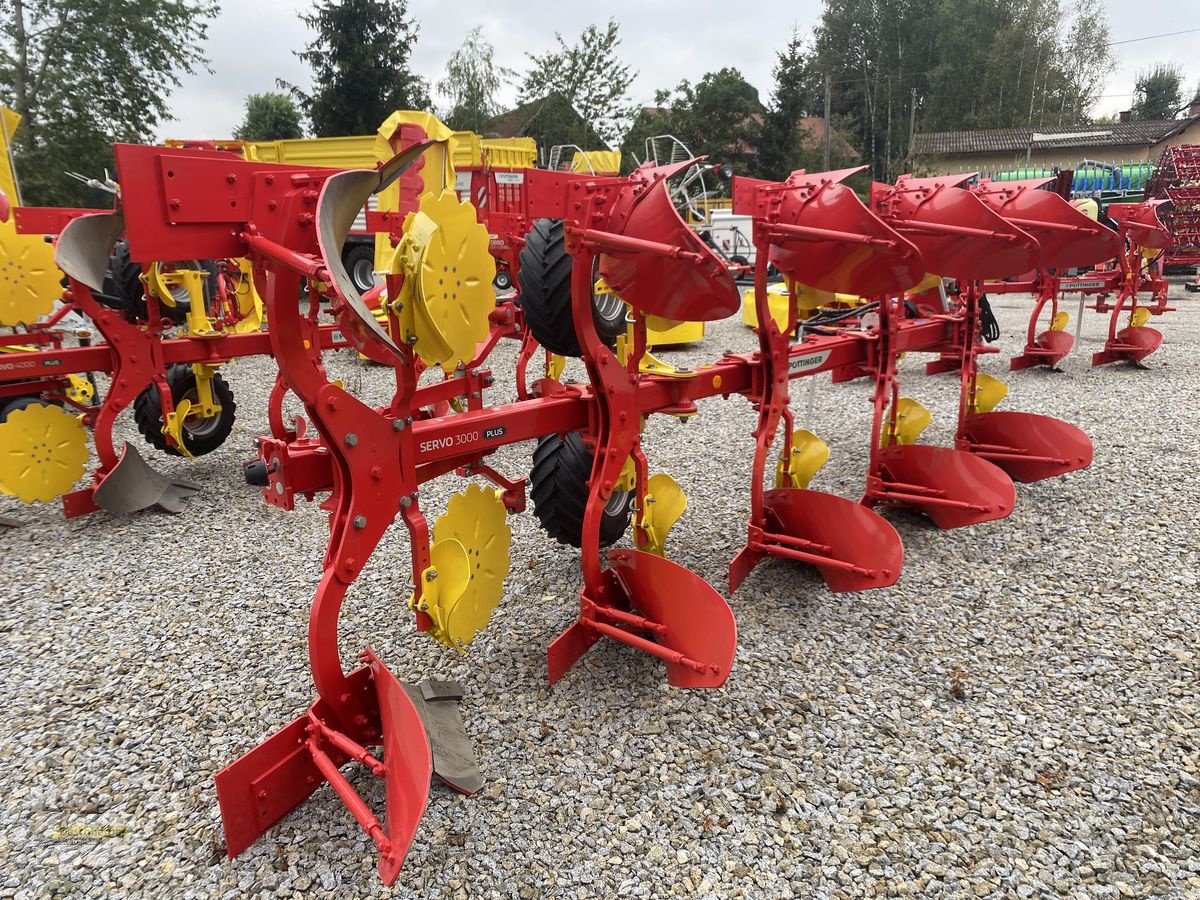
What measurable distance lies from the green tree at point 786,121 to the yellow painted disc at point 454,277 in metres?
30.1

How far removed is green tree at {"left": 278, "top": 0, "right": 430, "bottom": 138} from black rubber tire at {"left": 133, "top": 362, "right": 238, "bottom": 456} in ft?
67.6

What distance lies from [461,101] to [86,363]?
27.7m

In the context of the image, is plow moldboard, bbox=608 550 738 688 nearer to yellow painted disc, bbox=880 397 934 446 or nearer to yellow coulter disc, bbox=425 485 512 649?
yellow coulter disc, bbox=425 485 512 649

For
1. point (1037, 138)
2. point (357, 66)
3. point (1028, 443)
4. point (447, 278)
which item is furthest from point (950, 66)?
point (447, 278)

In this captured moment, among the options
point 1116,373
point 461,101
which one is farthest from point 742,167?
point 1116,373

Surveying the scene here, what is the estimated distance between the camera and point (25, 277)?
4363 millimetres

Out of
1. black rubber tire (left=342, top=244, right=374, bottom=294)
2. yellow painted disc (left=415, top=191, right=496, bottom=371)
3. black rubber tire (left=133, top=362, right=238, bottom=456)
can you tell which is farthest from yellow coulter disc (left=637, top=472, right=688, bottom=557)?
black rubber tire (left=342, top=244, right=374, bottom=294)

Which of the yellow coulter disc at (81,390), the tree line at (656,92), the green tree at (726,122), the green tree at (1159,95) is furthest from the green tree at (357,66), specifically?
the green tree at (1159,95)

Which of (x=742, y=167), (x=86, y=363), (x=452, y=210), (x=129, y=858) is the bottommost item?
(x=129, y=858)

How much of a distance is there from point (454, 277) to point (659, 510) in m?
1.64

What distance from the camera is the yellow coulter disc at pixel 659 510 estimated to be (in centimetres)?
324

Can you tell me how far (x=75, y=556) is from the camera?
14.1ft

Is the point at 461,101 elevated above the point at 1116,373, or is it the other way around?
the point at 461,101

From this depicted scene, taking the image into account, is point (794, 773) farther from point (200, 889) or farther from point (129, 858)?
point (129, 858)
